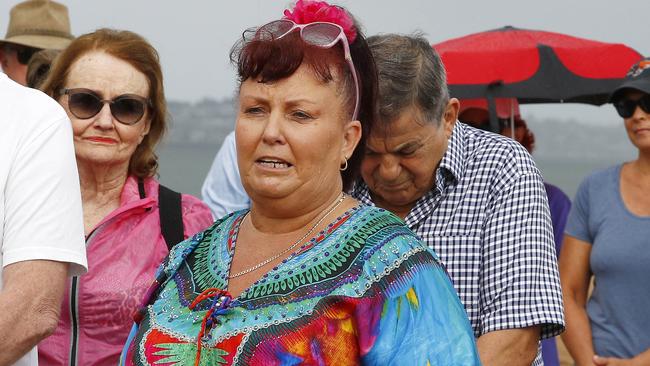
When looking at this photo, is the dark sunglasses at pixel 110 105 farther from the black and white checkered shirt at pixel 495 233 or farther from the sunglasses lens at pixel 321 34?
the sunglasses lens at pixel 321 34

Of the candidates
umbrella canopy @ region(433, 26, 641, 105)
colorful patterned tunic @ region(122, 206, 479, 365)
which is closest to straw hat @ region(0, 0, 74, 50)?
umbrella canopy @ region(433, 26, 641, 105)

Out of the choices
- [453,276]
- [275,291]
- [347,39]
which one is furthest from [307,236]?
[453,276]

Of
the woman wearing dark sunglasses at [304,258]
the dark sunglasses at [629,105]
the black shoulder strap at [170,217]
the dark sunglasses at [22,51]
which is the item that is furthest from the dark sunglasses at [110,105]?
the dark sunglasses at [22,51]

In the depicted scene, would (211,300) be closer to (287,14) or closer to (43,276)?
(43,276)

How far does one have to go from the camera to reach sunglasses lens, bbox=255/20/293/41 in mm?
2910

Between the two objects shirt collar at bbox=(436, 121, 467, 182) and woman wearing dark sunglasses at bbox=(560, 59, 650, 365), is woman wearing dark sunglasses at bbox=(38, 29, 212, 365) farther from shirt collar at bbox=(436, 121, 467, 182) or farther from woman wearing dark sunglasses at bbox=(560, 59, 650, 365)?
woman wearing dark sunglasses at bbox=(560, 59, 650, 365)

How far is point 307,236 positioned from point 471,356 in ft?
1.77

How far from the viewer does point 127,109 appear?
4.06 m

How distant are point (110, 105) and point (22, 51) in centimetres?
285

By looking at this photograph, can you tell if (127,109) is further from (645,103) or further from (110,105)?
(645,103)

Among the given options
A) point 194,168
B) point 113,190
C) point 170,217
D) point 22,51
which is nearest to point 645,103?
point 170,217

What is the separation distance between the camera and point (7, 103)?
304 cm

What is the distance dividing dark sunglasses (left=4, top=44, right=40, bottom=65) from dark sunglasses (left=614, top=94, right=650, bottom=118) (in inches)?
131

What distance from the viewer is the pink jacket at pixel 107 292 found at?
3.74 meters
